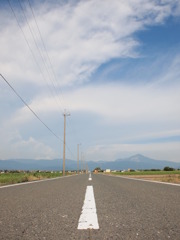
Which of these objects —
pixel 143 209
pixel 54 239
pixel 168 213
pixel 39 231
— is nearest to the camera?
pixel 54 239

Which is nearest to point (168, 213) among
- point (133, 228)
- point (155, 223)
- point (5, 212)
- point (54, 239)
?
point (155, 223)

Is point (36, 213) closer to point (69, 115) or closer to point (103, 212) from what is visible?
point (103, 212)

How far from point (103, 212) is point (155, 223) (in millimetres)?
915

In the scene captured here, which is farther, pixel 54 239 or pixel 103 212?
pixel 103 212

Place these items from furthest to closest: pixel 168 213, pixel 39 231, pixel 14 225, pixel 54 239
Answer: pixel 168 213
pixel 14 225
pixel 39 231
pixel 54 239

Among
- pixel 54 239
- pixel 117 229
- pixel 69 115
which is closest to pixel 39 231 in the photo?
pixel 54 239

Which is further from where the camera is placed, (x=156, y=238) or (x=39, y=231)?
(x=39, y=231)

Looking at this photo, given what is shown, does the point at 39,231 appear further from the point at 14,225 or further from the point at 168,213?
the point at 168,213

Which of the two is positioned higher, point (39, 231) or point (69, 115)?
point (69, 115)

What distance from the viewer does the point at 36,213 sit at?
353 cm

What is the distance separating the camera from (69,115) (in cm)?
5178

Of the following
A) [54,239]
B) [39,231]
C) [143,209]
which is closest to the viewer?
[54,239]

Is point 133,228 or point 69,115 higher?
point 69,115

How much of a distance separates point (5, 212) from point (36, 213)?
476 mm
